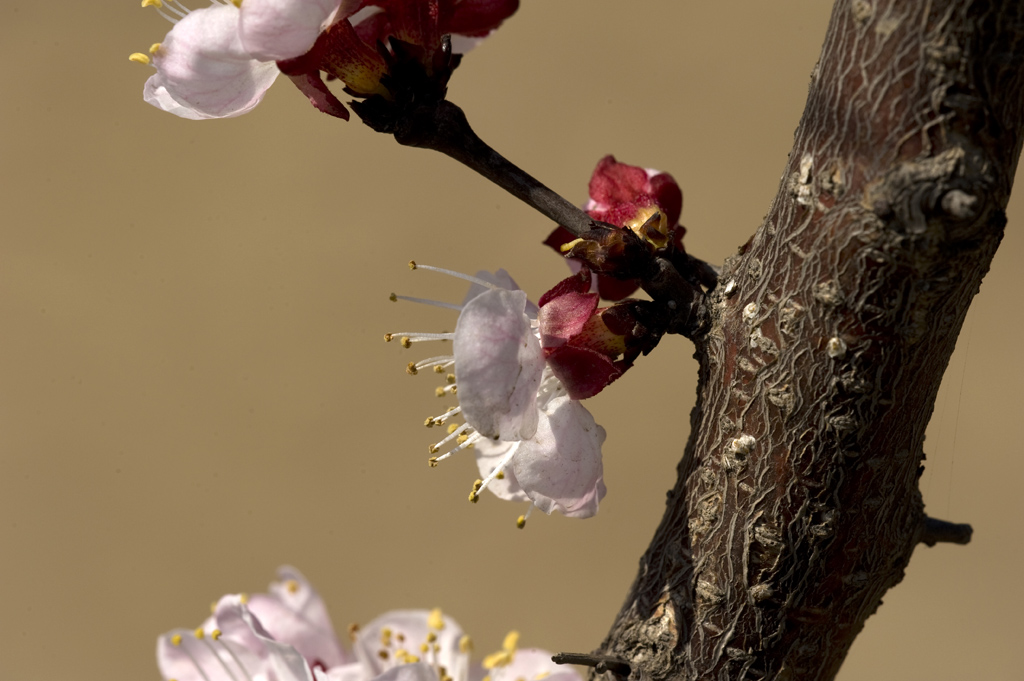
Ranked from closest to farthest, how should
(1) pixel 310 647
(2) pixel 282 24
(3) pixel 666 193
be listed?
(2) pixel 282 24 → (3) pixel 666 193 → (1) pixel 310 647

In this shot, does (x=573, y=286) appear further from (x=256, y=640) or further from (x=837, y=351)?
(x=256, y=640)

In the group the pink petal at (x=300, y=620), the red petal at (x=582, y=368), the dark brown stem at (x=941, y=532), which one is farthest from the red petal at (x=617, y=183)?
the pink petal at (x=300, y=620)

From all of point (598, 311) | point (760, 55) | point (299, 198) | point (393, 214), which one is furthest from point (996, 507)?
point (598, 311)

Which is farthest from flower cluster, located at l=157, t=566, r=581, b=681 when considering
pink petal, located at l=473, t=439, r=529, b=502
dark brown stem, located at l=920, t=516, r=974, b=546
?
dark brown stem, located at l=920, t=516, r=974, b=546

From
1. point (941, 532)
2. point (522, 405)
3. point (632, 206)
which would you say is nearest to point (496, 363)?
point (522, 405)

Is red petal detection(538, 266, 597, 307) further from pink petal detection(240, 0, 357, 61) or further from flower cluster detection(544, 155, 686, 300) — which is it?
pink petal detection(240, 0, 357, 61)
